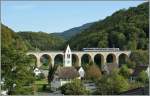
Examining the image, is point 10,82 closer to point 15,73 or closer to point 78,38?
point 15,73

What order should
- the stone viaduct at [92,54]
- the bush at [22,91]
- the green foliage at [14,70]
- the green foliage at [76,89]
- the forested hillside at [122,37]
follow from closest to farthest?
the green foliage at [14,70] → the bush at [22,91] → the green foliage at [76,89] → the stone viaduct at [92,54] → the forested hillside at [122,37]

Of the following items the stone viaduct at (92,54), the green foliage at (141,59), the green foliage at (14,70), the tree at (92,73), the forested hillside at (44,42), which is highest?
the forested hillside at (44,42)

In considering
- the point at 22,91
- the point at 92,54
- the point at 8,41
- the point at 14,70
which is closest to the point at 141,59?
the point at 92,54

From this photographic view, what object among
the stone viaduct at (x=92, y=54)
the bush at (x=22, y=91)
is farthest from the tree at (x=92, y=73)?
the bush at (x=22, y=91)

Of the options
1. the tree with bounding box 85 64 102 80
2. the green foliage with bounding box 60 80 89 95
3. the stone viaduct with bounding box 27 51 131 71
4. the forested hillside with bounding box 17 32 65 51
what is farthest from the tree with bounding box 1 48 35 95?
the forested hillside with bounding box 17 32 65 51

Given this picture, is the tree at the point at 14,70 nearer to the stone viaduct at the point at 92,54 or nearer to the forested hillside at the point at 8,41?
the forested hillside at the point at 8,41

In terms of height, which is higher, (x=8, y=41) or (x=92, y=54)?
(x=92, y=54)

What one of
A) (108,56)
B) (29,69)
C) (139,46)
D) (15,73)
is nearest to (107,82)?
(29,69)

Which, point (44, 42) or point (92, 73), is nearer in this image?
point (92, 73)

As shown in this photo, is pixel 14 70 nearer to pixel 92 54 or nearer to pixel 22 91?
pixel 22 91

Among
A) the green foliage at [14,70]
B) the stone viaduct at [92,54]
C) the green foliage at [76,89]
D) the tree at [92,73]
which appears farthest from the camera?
the stone viaduct at [92,54]

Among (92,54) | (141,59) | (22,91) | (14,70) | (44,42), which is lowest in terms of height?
(22,91)

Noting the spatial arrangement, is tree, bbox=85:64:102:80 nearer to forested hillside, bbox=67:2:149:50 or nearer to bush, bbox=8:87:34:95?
bush, bbox=8:87:34:95

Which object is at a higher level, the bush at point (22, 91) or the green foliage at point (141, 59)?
the green foliage at point (141, 59)
